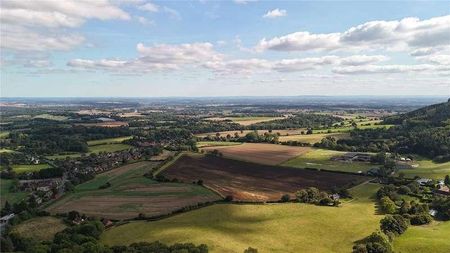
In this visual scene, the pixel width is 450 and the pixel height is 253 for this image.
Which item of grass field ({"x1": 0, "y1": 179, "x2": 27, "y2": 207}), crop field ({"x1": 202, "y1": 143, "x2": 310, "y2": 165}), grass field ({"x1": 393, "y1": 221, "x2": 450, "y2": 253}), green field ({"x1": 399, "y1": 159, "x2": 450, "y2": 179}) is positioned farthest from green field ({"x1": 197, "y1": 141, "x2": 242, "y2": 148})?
grass field ({"x1": 393, "y1": 221, "x2": 450, "y2": 253})

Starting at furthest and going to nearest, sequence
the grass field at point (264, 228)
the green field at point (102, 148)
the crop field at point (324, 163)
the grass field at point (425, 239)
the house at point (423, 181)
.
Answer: the green field at point (102, 148), the crop field at point (324, 163), the house at point (423, 181), the grass field at point (264, 228), the grass field at point (425, 239)

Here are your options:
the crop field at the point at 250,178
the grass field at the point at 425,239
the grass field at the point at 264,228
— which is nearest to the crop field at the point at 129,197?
the crop field at the point at 250,178

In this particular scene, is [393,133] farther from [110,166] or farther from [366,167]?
[110,166]

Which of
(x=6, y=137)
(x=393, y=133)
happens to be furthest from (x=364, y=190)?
(x=6, y=137)

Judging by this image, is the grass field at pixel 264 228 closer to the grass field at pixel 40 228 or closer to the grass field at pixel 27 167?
the grass field at pixel 40 228

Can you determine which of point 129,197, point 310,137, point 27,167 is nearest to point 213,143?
point 310,137

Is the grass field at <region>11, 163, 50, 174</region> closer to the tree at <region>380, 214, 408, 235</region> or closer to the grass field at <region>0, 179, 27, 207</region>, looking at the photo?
the grass field at <region>0, 179, 27, 207</region>
